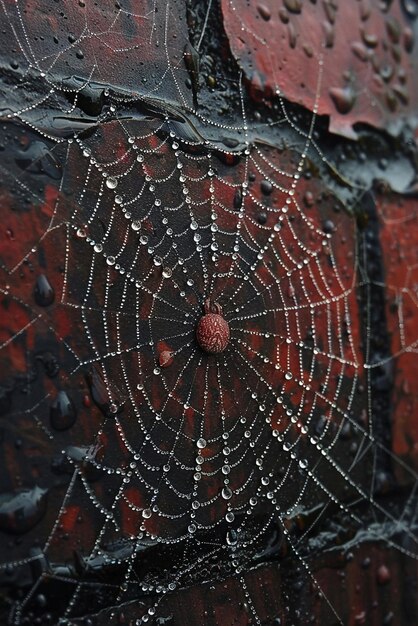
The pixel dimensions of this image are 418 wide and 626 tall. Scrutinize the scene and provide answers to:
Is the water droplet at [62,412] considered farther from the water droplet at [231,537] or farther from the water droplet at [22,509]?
the water droplet at [231,537]

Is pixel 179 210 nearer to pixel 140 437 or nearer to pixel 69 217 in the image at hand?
pixel 69 217

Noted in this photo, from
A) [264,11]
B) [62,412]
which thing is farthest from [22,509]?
[264,11]

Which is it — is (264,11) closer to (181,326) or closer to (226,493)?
(181,326)

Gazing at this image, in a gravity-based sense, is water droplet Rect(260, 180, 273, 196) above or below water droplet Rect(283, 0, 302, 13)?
below

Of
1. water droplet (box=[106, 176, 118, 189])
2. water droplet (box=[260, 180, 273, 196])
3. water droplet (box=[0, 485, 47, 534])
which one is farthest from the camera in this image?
water droplet (box=[260, 180, 273, 196])

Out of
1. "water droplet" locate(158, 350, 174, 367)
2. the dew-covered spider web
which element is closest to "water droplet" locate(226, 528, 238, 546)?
the dew-covered spider web

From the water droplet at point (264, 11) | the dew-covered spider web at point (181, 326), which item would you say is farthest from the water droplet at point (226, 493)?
the water droplet at point (264, 11)

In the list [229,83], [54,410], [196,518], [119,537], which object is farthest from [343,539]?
[229,83]

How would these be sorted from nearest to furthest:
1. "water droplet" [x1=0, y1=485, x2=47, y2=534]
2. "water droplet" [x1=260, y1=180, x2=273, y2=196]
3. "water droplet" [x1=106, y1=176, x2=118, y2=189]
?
"water droplet" [x1=0, y1=485, x2=47, y2=534] → "water droplet" [x1=106, y1=176, x2=118, y2=189] → "water droplet" [x1=260, y1=180, x2=273, y2=196]

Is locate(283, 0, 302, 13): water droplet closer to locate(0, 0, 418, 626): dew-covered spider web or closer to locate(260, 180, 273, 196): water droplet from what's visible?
locate(0, 0, 418, 626): dew-covered spider web
